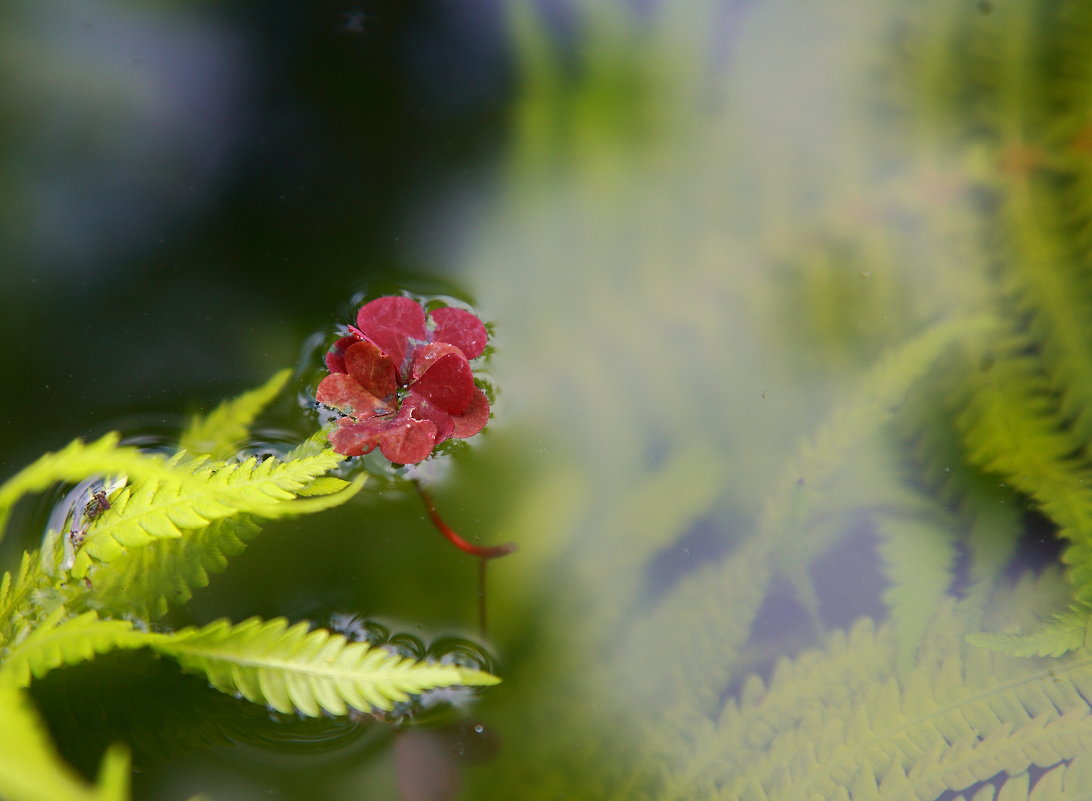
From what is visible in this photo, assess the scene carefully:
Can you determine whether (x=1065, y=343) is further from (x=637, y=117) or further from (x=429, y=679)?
(x=429, y=679)

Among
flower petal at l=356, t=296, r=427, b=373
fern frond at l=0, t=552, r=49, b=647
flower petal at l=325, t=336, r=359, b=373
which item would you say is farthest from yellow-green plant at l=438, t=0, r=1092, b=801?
fern frond at l=0, t=552, r=49, b=647

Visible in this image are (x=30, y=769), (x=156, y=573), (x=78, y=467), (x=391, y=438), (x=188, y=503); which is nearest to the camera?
(x=30, y=769)

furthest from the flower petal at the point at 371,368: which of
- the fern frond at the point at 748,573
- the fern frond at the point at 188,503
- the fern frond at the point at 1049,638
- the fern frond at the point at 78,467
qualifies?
the fern frond at the point at 1049,638

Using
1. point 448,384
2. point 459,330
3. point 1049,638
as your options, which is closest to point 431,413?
point 448,384

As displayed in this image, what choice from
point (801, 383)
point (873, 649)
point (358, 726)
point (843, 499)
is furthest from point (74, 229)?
point (873, 649)

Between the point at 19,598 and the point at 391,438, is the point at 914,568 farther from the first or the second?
the point at 19,598

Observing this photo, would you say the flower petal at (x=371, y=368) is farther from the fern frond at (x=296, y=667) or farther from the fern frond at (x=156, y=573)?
the fern frond at (x=296, y=667)

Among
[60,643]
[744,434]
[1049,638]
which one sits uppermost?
[60,643]
